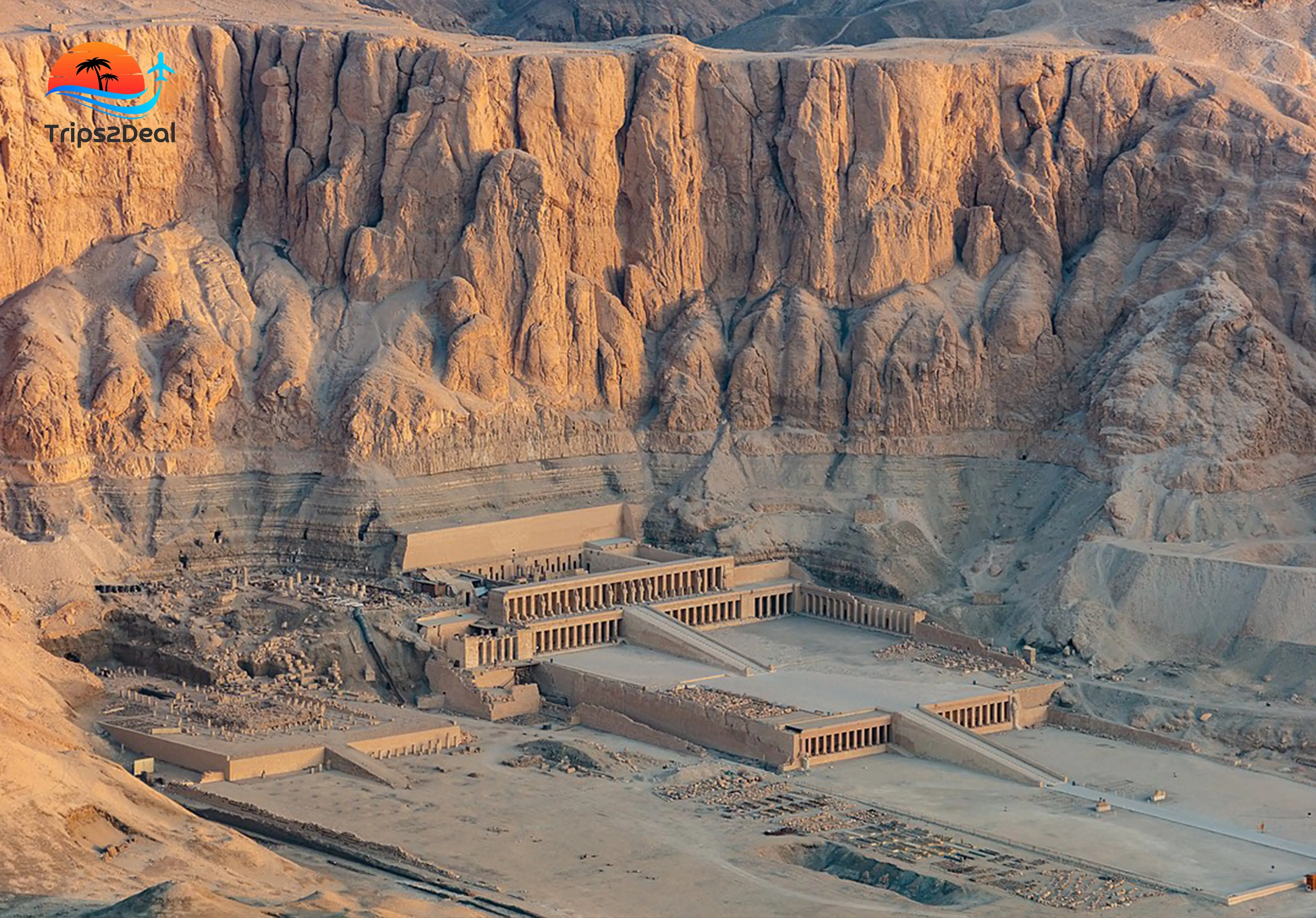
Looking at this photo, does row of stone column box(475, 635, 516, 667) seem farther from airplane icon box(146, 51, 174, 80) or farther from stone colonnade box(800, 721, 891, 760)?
airplane icon box(146, 51, 174, 80)

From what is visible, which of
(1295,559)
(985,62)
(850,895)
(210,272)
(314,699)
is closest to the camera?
(850,895)

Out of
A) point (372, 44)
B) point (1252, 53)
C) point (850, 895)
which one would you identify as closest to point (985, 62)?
point (1252, 53)

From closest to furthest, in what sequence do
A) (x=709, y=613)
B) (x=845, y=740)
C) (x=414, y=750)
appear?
1. (x=414, y=750)
2. (x=845, y=740)
3. (x=709, y=613)

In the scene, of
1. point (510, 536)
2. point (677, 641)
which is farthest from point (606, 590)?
point (677, 641)

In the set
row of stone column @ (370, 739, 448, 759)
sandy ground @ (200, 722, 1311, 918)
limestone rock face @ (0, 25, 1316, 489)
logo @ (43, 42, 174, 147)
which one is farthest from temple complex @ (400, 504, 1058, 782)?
logo @ (43, 42, 174, 147)

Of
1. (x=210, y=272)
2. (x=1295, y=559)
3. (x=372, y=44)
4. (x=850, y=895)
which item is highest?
(x=372, y=44)

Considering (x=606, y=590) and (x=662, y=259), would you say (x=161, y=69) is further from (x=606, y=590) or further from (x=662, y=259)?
(x=606, y=590)

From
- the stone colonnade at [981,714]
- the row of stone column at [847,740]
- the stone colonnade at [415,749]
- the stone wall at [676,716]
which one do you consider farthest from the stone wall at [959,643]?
the stone colonnade at [415,749]

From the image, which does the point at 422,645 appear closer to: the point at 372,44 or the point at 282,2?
the point at 372,44
